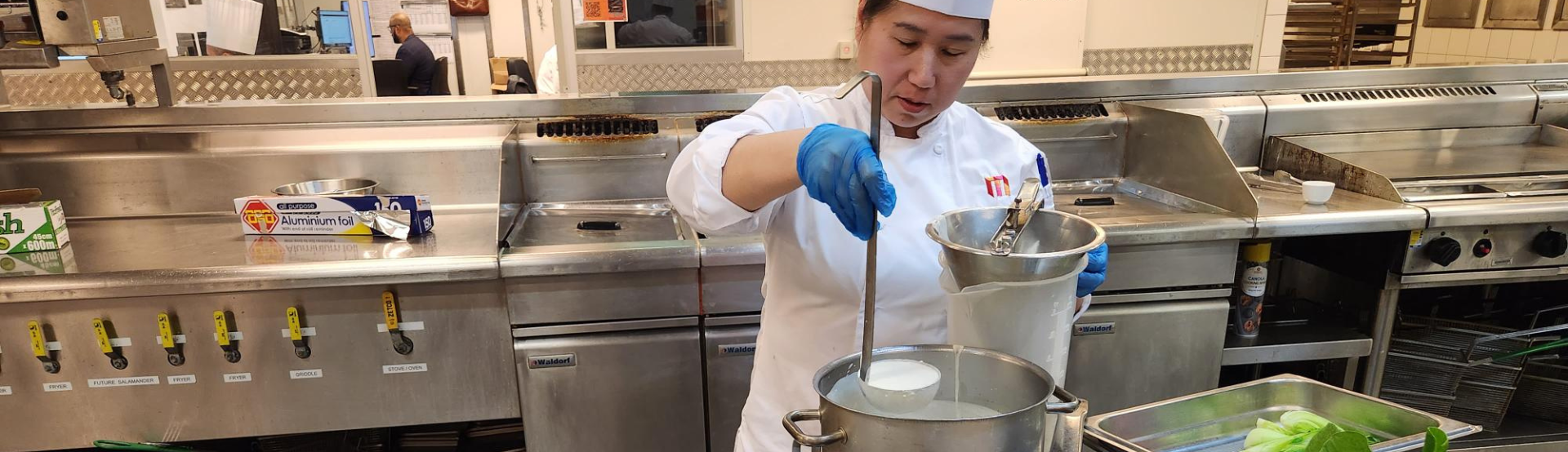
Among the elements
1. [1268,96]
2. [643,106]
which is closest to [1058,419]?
[643,106]

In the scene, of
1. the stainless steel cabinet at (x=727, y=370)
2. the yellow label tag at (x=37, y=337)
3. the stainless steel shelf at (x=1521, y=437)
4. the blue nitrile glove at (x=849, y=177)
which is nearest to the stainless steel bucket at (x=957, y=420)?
the blue nitrile glove at (x=849, y=177)

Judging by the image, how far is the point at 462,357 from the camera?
Answer: 2176 mm

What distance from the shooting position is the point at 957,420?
0.71 m

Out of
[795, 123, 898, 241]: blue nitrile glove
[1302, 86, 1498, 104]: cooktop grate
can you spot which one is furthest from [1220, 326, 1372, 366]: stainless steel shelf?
[795, 123, 898, 241]: blue nitrile glove

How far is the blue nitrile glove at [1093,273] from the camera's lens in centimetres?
129

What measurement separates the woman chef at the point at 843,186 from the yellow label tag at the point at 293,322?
4.10 ft

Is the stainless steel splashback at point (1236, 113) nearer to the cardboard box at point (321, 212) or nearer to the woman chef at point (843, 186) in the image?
the woman chef at point (843, 186)

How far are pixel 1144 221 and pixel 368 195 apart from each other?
2.14 meters

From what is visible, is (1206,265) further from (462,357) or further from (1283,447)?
(462,357)

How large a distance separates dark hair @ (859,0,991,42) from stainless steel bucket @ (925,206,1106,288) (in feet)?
1.00

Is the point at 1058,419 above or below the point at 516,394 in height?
above

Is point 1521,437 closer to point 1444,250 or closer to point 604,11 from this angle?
point 1444,250

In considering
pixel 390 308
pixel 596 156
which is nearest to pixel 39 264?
pixel 390 308

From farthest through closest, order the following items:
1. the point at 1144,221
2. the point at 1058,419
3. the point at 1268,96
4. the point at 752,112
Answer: the point at 1268,96, the point at 1144,221, the point at 752,112, the point at 1058,419
